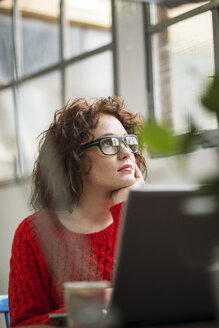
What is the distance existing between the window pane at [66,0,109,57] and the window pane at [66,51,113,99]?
149 millimetres

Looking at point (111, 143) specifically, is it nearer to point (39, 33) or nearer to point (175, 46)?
point (175, 46)

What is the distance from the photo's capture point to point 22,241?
1638mm

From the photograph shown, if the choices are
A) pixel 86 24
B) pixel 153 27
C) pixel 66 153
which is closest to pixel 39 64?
pixel 86 24

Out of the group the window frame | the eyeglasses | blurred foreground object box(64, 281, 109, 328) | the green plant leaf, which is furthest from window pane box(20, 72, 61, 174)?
the green plant leaf

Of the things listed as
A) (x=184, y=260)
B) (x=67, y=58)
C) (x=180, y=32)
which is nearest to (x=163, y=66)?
(x=180, y=32)

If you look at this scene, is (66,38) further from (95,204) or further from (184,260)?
(184,260)

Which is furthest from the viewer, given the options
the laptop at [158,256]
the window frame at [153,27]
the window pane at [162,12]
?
the window pane at [162,12]

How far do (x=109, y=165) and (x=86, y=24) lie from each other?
128 inches

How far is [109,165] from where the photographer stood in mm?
1792

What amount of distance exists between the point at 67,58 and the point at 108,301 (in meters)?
3.80

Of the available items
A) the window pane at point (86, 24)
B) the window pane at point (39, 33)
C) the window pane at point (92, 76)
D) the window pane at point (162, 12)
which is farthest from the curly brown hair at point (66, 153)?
the window pane at point (39, 33)

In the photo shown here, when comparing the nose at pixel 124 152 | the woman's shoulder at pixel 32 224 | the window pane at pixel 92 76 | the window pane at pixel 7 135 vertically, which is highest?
the window pane at pixel 92 76

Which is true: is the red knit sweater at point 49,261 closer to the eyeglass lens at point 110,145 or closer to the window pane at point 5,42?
the eyeglass lens at point 110,145

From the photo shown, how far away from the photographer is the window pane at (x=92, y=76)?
4.12m
